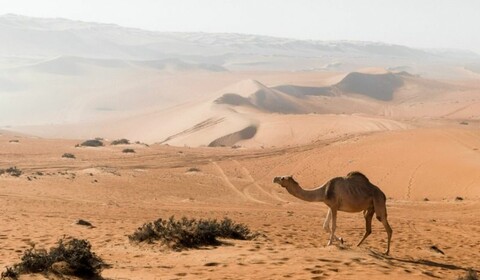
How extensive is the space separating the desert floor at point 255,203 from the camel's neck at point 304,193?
3.23 ft

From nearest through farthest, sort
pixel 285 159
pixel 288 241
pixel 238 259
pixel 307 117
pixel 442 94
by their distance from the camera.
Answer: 1. pixel 238 259
2. pixel 288 241
3. pixel 285 159
4. pixel 307 117
5. pixel 442 94

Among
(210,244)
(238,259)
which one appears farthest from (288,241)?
(238,259)

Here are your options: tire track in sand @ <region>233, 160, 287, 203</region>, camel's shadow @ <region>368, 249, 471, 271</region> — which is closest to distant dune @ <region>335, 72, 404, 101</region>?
tire track in sand @ <region>233, 160, 287, 203</region>

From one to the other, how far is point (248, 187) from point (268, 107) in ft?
140

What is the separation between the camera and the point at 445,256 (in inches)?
466

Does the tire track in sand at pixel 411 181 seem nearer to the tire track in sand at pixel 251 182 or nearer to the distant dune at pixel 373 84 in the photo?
the tire track in sand at pixel 251 182

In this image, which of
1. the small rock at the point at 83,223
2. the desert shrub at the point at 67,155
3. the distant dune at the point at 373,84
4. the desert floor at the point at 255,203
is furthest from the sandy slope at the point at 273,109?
the small rock at the point at 83,223

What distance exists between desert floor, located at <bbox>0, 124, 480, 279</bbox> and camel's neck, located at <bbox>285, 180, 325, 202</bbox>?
985 mm

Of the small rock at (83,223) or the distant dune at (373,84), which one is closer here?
the small rock at (83,223)

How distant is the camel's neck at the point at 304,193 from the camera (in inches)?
417

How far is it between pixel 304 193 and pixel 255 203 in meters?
11.2

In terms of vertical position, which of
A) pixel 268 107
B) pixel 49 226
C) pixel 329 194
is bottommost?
pixel 49 226

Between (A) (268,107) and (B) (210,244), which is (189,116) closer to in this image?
(A) (268,107)

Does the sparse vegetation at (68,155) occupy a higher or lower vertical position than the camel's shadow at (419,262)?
higher
